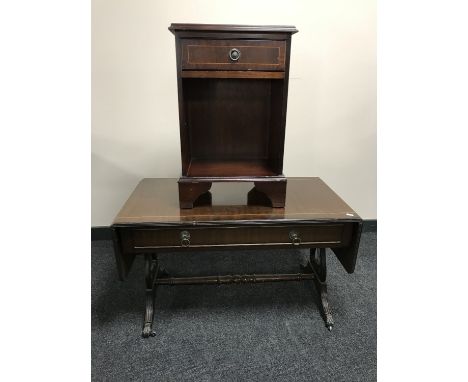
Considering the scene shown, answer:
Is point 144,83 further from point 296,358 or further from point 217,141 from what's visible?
point 296,358

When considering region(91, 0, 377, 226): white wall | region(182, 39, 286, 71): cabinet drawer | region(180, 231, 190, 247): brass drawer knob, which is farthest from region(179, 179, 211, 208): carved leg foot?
region(91, 0, 377, 226): white wall

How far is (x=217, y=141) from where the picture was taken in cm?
181

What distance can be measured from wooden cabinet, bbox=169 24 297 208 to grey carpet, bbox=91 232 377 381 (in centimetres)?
64

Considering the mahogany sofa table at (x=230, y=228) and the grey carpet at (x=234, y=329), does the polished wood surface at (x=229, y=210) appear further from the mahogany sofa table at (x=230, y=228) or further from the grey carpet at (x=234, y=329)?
the grey carpet at (x=234, y=329)

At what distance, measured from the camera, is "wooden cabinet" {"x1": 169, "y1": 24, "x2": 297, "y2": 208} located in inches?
53.2

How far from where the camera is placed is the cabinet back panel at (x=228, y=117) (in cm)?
172

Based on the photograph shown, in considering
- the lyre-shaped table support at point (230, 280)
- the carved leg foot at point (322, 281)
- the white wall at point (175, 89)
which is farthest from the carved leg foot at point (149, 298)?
the carved leg foot at point (322, 281)

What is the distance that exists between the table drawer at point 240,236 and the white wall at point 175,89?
89 cm

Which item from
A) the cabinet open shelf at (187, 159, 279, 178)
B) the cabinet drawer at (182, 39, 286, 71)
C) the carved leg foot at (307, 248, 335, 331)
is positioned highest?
the cabinet drawer at (182, 39, 286, 71)

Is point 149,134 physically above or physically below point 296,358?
above

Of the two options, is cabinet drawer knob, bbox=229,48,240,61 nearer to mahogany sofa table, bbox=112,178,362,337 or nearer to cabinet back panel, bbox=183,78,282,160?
cabinet back panel, bbox=183,78,282,160

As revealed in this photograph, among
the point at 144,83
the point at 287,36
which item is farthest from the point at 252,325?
the point at 144,83

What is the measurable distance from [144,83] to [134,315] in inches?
57.4

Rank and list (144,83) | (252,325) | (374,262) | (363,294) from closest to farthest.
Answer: (252,325) < (363,294) < (144,83) < (374,262)
